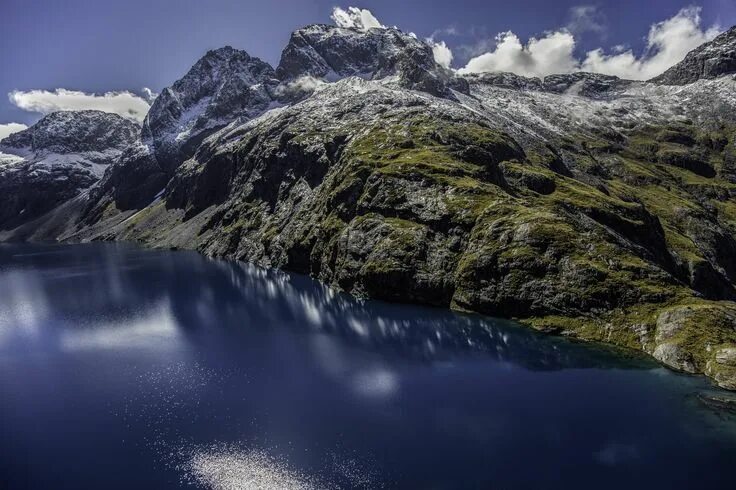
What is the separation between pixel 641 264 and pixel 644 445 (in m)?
45.6

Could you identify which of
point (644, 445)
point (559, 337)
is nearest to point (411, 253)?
point (559, 337)

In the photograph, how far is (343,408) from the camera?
50.0m

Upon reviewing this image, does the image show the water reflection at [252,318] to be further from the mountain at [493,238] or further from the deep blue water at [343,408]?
the mountain at [493,238]

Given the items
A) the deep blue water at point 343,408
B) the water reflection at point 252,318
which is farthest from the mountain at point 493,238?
the deep blue water at point 343,408

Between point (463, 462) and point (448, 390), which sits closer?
point (463, 462)

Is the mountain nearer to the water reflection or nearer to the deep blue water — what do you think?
the water reflection

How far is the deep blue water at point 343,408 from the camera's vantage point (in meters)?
38.9

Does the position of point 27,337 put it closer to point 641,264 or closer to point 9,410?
point 9,410

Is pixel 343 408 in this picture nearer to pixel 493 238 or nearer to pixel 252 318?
pixel 252 318

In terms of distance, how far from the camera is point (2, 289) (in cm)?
13412

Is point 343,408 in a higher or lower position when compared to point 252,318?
higher

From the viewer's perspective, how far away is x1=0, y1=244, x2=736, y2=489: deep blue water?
128 feet


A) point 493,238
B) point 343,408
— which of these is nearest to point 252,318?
point 343,408

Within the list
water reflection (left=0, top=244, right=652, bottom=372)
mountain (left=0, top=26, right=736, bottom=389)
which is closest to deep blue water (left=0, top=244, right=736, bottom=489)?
water reflection (left=0, top=244, right=652, bottom=372)
